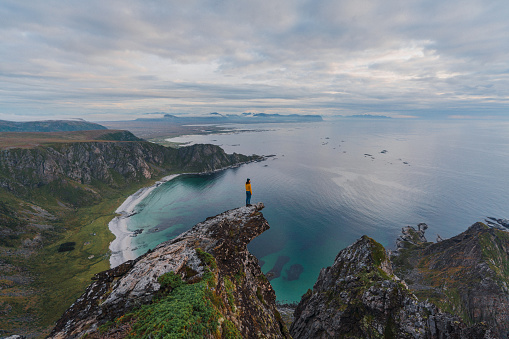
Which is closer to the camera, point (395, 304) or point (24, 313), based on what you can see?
point (395, 304)

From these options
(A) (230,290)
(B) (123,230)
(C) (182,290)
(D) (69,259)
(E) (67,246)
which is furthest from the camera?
(B) (123,230)

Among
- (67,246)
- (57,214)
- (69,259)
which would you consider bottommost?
(69,259)

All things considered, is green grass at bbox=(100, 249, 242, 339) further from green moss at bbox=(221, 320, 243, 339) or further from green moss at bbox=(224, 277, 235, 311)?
green moss at bbox=(224, 277, 235, 311)

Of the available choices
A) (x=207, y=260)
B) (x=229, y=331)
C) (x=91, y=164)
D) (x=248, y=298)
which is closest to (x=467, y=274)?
(x=248, y=298)

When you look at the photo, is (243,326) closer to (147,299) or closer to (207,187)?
(147,299)

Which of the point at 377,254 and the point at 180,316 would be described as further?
the point at 377,254

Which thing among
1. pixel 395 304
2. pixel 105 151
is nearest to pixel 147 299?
pixel 395 304

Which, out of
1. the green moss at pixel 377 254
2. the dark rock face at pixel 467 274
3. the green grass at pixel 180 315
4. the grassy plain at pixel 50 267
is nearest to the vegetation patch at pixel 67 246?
the grassy plain at pixel 50 267

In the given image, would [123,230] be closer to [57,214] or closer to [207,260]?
[57,214]
